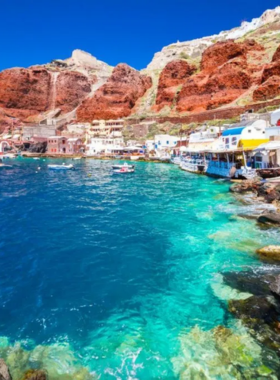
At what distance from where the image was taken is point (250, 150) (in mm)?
37688

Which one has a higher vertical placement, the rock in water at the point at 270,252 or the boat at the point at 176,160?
the boat at the point at 176,160

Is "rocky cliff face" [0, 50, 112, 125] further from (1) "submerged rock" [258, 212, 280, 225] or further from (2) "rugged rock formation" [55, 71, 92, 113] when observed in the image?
(1) "submerged rock" [258, 212, 280, 225]

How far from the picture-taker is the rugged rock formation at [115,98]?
119938mm

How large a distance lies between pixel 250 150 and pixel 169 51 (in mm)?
166003

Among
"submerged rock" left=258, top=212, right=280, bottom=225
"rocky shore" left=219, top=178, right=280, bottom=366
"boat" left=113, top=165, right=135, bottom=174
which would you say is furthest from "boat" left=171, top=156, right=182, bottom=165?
"rocky shore" left=219, top=178, right=280, bottom=366

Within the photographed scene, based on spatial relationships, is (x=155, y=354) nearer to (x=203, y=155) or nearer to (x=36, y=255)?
(x=36, y=255)

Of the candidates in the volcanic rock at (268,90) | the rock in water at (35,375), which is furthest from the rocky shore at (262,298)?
the volcanic rock at (268,90)

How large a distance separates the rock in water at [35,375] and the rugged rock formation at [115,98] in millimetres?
117647

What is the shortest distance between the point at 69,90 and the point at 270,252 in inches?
6004

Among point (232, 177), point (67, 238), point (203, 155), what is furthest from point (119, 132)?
point (67, 238)

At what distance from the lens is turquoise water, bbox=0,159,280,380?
26.0 feet

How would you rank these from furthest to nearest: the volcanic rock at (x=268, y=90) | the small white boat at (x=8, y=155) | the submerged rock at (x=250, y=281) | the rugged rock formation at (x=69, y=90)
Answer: the rugged rock formation at (x=69, y=90)
the small white boat at (x=8, y=155)
the volcanic rock at (x=268, y=90)
the submerged rock at (x=250, y=281)

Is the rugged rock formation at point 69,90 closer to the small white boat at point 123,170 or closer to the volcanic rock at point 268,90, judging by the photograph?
the volcanic rock at point 268,90

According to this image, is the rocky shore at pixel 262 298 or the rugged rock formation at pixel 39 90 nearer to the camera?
the rocky shore at pixel 262 298
